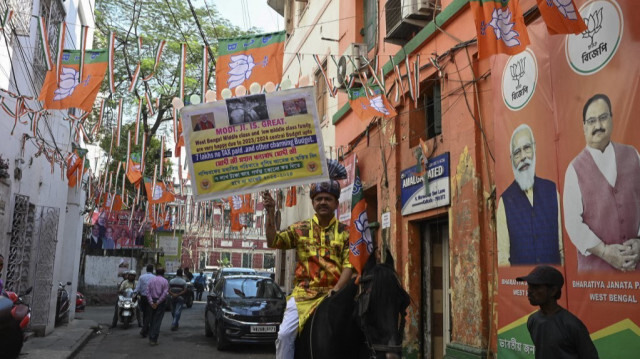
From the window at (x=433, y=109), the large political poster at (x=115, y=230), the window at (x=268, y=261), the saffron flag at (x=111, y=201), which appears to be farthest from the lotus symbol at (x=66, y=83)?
the window at (x=268, y=261)

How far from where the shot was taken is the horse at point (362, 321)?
11.5ft

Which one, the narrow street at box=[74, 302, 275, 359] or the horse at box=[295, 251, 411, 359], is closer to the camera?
the horse at box=[295, 251, 411, 359]

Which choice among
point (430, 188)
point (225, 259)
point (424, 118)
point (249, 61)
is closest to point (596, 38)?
point (430, 188)

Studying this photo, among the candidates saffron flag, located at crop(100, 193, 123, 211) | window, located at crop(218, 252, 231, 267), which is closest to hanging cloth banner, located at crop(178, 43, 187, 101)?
saffron flag, located at crop(100, 193, 123, 211)

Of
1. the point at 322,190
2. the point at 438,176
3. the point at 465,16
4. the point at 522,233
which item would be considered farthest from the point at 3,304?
the point at 465,16

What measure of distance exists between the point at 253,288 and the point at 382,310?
10421mm

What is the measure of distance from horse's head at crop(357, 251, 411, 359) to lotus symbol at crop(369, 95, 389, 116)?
5.94 metres

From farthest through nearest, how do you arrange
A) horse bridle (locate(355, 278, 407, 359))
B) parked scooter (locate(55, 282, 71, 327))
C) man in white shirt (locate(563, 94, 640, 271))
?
parked scooter (locate(55, 282, 71, 327)), man in white shirt (locate(563, 94, 640, 271)), horse bridle (locate(355, 278, 407, 359))

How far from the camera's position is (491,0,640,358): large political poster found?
4.72 meters

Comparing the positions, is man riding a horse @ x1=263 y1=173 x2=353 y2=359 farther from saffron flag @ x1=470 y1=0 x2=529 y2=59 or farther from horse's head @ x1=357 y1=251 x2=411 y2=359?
saffron flag @ x1=470 y1=0 x2=529 y2=59

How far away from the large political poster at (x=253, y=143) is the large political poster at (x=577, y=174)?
2.61 meters

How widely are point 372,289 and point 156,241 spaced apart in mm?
36868

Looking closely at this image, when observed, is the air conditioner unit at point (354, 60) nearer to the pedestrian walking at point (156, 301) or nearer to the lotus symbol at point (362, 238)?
the pedestrian walking at point (156, 301)

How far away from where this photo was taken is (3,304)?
5.54 m
